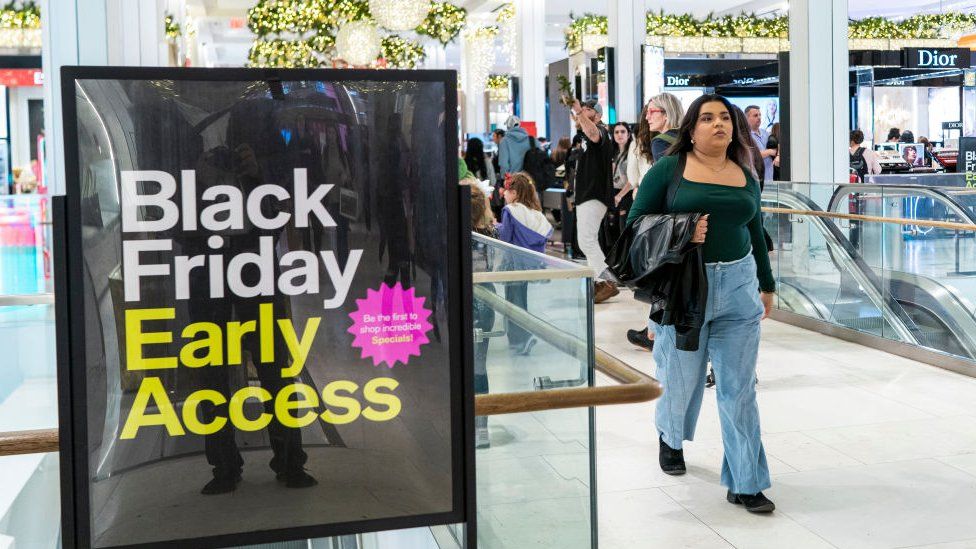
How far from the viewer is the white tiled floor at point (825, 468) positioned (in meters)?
3.62

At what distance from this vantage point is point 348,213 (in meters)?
1.60

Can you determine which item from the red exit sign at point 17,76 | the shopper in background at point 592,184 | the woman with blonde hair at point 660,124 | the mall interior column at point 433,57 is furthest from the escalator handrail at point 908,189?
the mall interior column at point 433,57

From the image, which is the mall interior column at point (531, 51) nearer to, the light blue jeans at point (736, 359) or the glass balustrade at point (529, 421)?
the light blue jeans at point (736, 359)

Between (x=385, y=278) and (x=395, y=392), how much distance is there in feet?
0.57

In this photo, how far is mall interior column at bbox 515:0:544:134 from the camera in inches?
→ 682

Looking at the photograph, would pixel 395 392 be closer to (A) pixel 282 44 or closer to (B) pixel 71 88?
(B) pixel 71 88

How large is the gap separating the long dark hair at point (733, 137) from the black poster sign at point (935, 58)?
42.8 ft

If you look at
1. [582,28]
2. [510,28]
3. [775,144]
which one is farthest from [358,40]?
[775,144]

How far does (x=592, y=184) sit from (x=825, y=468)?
422 cm

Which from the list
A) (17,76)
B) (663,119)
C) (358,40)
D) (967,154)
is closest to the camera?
(663,119)

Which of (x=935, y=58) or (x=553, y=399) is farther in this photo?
(x=935, y=58)

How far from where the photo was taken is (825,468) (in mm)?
4328

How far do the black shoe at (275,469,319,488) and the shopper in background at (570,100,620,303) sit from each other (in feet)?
Answer: 21.5

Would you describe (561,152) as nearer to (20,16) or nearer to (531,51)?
(531,51)
